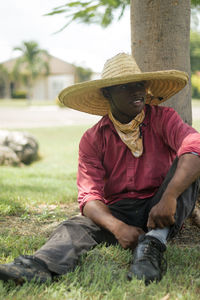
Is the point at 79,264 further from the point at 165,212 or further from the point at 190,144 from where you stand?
the point at 190,144

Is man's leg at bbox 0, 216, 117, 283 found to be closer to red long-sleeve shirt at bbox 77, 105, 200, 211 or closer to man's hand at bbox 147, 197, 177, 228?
red long-sleeve shirt at bbox 77, 105, 200, 211

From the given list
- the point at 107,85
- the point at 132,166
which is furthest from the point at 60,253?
the point at 107,85

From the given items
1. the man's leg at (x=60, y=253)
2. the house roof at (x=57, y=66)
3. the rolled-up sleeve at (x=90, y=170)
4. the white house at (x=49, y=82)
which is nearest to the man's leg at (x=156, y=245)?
the man's leg at (x=60, y=253)

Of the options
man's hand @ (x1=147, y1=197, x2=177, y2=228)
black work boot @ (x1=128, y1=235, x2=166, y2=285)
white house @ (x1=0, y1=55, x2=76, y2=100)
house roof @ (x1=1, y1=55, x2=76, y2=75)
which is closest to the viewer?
black work boot @ (x1=128, y1=235, x2=166, y2=285)

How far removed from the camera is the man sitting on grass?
2.44 meters

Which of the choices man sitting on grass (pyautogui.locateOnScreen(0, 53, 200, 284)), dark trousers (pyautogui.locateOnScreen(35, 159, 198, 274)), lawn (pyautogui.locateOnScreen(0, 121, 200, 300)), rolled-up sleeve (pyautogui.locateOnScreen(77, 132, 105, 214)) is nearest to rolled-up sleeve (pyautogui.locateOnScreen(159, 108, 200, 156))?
man sitting on grass (pyautogui.locateOnScreen(0, 53, 200, 284))

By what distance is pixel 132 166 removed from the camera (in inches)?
113

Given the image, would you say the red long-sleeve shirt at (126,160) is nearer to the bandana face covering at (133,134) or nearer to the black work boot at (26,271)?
the bandana face covering at (133,134)

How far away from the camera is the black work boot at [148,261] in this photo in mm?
2201

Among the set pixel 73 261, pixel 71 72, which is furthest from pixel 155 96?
pixel 71 72

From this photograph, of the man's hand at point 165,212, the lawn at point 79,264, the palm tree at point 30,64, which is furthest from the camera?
the palm tree at point 30,64

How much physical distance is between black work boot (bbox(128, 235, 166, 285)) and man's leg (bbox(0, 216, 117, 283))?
38 cm

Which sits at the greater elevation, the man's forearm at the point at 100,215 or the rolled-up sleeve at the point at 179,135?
the rolled-up sleeve at the point at 179,135

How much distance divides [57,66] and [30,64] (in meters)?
9.76
